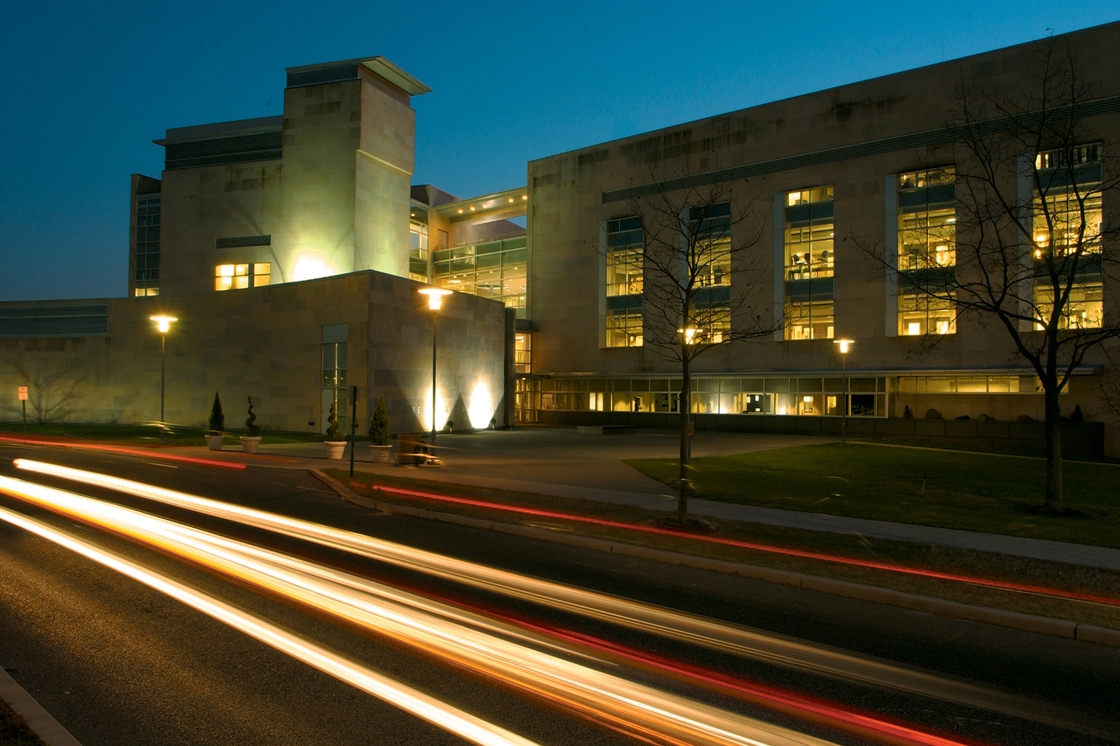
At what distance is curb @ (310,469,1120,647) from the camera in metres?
7.56

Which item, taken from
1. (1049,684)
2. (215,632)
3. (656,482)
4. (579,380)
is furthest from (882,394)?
(215,632)

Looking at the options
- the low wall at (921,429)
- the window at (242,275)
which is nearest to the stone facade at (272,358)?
the window at (242,275)

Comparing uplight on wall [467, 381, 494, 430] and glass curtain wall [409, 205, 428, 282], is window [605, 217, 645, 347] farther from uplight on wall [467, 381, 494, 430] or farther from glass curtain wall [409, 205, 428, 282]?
glass curtain wall [409, 205, 428, 282]

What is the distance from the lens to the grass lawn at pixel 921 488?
46.2ft

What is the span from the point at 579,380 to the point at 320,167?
82.8 ft

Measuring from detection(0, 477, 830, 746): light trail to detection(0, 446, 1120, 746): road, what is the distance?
30 millimetres

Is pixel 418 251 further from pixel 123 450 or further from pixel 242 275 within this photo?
pixel 123 450

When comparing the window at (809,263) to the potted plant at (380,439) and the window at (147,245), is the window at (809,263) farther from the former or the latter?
the window at (147,245)

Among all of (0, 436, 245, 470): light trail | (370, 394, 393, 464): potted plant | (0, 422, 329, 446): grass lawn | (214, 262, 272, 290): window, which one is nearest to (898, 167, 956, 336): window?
(370, 394, 393, 464): potted plant

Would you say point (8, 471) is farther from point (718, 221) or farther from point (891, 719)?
point (718, 221)

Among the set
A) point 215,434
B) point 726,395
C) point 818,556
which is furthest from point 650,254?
point 818,556

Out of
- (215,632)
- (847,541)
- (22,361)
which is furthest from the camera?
(22,361)

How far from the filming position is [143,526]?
11852 mm

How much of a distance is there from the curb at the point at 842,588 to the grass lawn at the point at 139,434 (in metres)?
25.0
